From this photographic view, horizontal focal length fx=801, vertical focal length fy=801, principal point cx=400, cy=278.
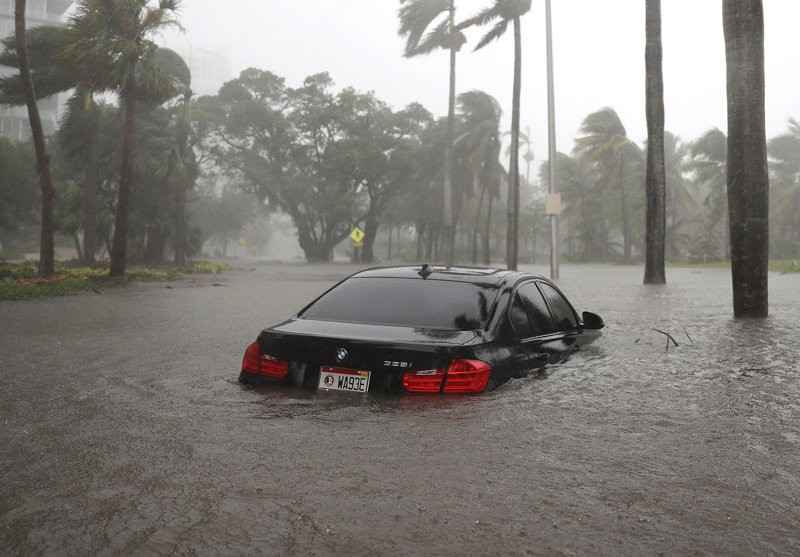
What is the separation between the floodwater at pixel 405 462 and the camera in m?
3.42

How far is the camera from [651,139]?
22594 mm

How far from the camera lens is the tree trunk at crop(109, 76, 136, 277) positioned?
23.9 metres

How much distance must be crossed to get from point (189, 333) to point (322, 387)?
19.5 ft

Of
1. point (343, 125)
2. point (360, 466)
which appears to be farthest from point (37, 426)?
point (343, 125)

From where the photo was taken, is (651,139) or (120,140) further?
(120,140)

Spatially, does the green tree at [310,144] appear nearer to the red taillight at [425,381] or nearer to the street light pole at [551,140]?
the street light pole at [551,140]

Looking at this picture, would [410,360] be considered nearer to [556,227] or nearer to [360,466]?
[360,466]

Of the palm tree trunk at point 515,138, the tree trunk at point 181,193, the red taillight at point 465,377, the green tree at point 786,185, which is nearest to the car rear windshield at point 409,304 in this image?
the red taillight at point 465,377

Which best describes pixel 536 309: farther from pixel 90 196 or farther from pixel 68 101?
→ pixel 90 196

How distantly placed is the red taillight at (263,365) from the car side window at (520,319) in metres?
1.81

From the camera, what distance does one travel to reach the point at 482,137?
50.0 metres

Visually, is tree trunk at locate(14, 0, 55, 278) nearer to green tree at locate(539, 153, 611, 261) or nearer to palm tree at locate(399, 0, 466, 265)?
palm tree at locate(399, 0, 466, 265)

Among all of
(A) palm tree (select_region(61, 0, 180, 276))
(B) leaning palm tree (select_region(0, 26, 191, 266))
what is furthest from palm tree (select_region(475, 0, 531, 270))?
(A) palm tree (select_region(61, 0, 180, 276))

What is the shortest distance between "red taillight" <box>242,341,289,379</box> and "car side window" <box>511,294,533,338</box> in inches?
71.1
